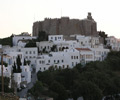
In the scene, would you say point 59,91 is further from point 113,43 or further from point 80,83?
point 113,43

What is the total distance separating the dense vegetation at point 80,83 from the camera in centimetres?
4075

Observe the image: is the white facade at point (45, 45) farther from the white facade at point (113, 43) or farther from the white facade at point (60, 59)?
the white facade at point (113, 43)

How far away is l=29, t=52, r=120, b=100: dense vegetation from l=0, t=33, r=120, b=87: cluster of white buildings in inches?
95.6

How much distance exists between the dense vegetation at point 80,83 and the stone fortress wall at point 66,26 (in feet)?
66.2

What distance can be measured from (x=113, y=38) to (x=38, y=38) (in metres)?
16.1

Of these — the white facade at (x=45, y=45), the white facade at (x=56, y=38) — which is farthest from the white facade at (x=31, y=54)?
the white facade at (x=56, y=38)

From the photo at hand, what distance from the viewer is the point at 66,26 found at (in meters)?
73.4

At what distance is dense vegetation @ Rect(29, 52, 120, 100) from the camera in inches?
1604

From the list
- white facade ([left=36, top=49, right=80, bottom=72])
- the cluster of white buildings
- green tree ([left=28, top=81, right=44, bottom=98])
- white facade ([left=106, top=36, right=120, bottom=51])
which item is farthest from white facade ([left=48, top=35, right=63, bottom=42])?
green tree ([left=28, top=81, right=44, bottom=98])

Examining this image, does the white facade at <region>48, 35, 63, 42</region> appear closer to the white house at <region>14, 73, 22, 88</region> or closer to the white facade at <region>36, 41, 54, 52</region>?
the white facade at <region>36, 41, 54, 52</region>

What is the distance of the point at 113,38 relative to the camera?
72125 millimetres

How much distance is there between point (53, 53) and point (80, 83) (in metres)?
15.1

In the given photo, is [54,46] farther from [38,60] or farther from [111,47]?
[111,47]

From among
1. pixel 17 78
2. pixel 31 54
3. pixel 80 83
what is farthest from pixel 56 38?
pixel 80 83
